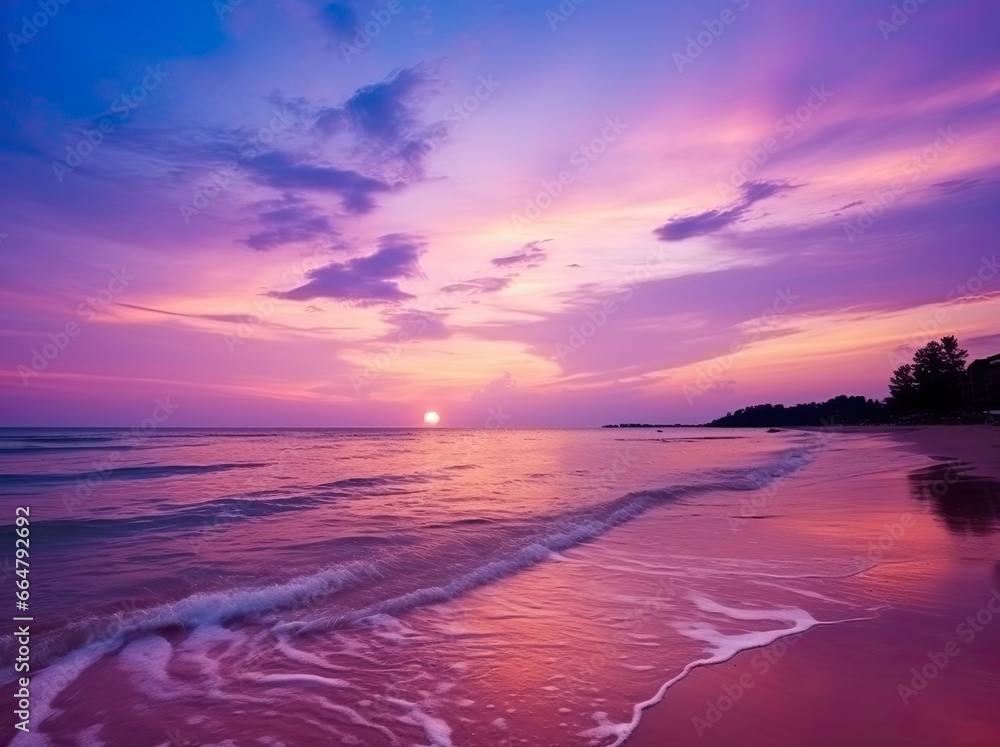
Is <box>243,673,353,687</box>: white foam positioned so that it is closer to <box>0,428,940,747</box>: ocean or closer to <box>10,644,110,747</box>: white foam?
<box>0,428,940,747</box>: ocean

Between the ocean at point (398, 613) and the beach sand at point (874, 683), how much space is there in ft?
1.00

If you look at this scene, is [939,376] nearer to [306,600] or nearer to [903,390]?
[903,390]

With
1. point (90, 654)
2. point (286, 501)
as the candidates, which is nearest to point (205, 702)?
point (90, 654)

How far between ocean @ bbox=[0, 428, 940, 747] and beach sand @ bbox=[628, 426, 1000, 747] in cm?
30

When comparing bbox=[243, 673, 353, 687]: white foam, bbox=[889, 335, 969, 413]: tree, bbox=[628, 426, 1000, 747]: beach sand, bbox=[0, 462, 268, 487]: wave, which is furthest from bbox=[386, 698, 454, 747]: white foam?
bbox=[889, 335, 969, 413]: tree

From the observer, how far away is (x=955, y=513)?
41.3 feet

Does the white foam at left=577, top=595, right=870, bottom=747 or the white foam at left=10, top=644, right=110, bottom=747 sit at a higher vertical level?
the white foam at left=10, top=644, right=110, bottom=747

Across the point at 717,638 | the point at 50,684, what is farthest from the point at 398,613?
the point at 717,638

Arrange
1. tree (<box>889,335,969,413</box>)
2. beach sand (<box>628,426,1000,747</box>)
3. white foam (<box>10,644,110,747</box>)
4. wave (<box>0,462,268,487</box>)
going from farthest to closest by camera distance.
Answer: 1. tree (<box>889,335,969,413</box>)
2. wave (<box>0,462,268,487</box>)
3. white foam (<box>10,644,110,747</box>)
4. beach sand (<box>628,426,1000,747</box>)

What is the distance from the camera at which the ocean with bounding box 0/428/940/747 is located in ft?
15.7

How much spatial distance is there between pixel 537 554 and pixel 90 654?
715cm

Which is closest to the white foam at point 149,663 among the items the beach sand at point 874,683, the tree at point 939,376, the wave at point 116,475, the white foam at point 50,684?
the white foam at point 50,684

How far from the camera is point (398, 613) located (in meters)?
7.62

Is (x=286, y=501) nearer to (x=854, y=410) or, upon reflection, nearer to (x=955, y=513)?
(x=955, y=513)
